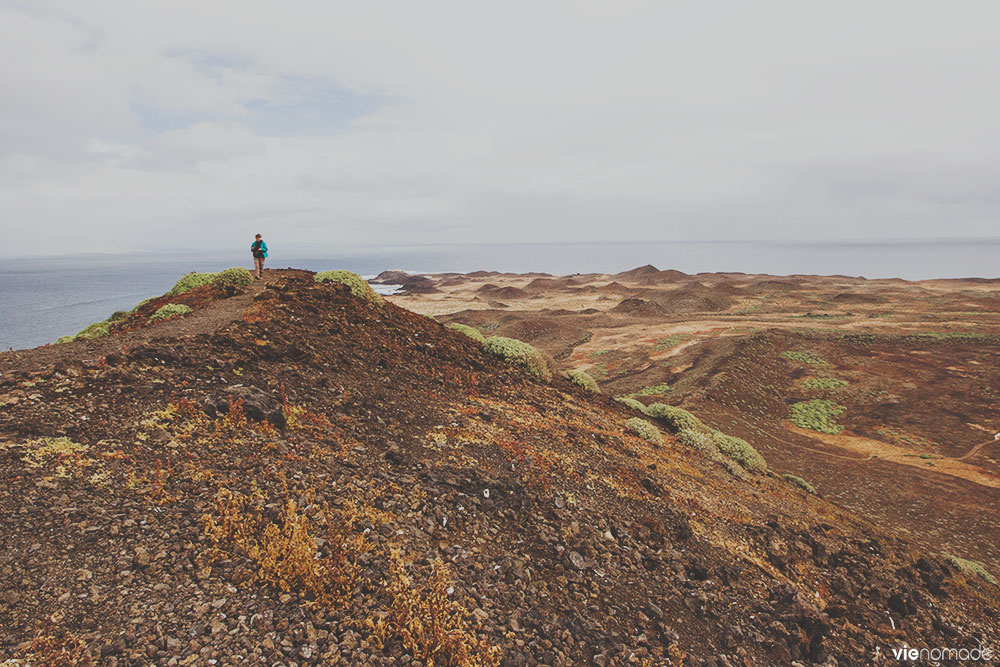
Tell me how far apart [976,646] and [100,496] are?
41.9 feet

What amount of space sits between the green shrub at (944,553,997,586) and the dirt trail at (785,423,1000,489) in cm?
805

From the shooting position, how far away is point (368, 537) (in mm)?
5836

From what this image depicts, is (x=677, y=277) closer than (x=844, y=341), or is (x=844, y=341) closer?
(x=844, y=341)

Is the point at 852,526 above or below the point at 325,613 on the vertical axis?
below

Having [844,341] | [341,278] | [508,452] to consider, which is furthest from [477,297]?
[508,452]

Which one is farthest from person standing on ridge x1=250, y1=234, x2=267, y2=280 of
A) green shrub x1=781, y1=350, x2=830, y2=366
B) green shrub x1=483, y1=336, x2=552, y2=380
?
green shrub x1=781, y1=350, x2=830, y2=366

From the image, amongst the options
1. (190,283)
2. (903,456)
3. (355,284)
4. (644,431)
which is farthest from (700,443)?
(190,283)

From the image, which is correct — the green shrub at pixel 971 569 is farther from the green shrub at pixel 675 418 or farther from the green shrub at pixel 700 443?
the green shrub at pixel 675 418

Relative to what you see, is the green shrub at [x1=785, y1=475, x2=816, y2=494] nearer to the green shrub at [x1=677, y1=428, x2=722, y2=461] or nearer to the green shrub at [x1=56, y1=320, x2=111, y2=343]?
the green shrub at [x1=677, y1=428, x2=722, y2=461]

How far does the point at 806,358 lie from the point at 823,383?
193 inches

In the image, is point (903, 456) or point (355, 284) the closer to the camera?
point (355, 284)

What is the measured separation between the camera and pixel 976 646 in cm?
717

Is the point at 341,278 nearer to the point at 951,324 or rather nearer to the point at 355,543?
the point at 355,543

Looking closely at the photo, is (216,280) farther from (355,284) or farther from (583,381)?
(583,381)
